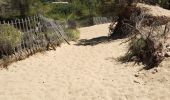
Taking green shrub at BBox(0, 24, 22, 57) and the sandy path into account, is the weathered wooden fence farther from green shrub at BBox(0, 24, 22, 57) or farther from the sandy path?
the sandy path

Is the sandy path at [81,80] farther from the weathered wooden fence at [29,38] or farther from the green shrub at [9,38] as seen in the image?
the green shrub at [9,38]

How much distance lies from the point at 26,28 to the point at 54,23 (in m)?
2.07

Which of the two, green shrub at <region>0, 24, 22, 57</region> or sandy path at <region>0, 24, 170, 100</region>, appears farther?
green shrub at <region>0, 24, 22, 57</region>

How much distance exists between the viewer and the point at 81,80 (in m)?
8.70

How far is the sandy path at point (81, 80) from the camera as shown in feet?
24.5

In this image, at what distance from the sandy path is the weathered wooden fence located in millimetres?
403

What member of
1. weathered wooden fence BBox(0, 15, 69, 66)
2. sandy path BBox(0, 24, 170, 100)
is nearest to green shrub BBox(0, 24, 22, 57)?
weathered wooden fence BBox(0, 15, 69, 66)

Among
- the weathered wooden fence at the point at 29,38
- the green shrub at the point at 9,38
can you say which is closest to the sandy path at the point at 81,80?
the weathered wooden fence at the point at 29,38

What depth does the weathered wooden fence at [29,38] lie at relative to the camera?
11.7 m

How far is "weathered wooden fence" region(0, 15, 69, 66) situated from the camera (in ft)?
38.4

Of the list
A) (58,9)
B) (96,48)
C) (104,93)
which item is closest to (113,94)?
(104,93)

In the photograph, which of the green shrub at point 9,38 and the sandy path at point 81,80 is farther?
the green shrub at point 9,38

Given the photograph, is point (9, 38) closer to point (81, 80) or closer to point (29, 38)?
point (29, 38)

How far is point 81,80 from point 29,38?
431 centimetres
